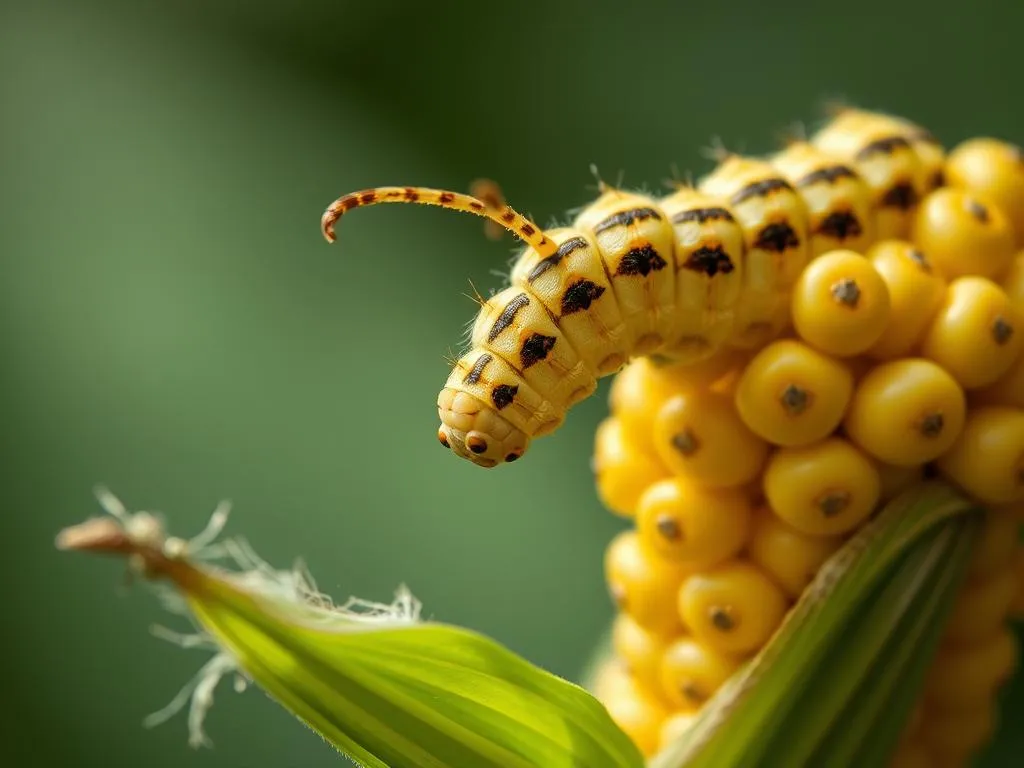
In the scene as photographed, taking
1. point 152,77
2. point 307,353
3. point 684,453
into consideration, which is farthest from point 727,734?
point 152,77

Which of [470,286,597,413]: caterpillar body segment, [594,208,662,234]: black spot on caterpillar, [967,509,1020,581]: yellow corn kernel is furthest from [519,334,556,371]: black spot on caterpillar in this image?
[967,509,1020,581]: yellow corn kernel

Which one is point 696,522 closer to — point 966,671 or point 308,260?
point 966,671

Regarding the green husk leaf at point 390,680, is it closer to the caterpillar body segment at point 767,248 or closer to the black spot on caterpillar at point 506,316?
the black spot on caterpillar at point 506,316

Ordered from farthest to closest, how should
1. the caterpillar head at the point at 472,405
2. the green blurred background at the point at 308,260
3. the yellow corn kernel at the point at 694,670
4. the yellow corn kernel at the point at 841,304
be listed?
the green blurred background at the point at 308,260 < the yellow corn kernel at the point at 694,670 < the yellow corn kernel at the point at 841,304 < the caterpillar head at the point at 472,405

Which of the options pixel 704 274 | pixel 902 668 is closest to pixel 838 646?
pixel 902 668

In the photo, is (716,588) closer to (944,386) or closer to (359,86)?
(944,386)

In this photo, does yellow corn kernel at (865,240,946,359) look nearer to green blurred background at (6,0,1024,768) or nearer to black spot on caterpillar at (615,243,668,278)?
black spot on caterpillar at (615,243,668,278)

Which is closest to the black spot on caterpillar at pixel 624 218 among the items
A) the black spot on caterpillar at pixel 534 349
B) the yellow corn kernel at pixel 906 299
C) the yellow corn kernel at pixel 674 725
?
the black spot on caterpillar at pixel 534 349
